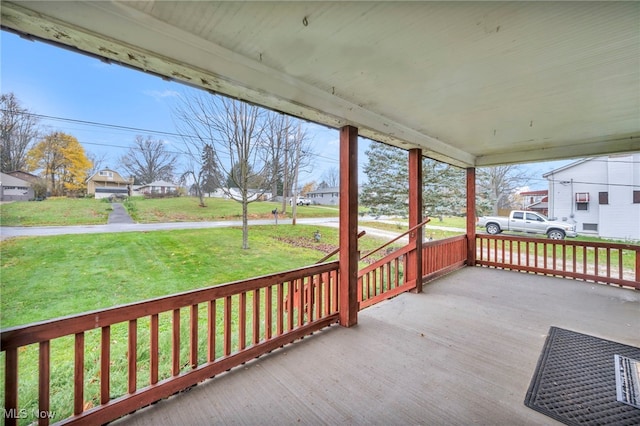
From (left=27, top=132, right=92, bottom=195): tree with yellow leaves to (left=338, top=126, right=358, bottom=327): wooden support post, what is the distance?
2445 millimetres

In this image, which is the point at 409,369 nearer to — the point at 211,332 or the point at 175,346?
the point at 211,332

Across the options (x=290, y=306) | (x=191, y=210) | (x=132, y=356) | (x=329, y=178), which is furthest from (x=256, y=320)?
(x=329, y=178)

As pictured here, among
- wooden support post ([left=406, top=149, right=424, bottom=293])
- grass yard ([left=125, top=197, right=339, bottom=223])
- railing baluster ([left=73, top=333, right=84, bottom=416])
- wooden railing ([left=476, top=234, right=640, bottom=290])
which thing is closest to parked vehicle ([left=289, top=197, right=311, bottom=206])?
grass yard ([left=125, top=197, right=339, bottom=223])

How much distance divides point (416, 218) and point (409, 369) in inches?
91.9

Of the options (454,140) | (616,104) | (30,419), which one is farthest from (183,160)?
(616,104)

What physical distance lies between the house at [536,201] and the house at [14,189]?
46.9 ft

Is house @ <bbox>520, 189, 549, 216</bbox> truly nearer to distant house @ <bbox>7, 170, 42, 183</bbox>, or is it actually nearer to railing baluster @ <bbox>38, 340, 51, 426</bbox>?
railing baluster @ <bbox>38, 340, 51, 426</bbox>

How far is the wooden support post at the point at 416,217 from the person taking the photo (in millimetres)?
3883

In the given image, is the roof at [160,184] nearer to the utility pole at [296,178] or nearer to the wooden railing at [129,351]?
the wooden railing at [129,351]

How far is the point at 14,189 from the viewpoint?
1732mm

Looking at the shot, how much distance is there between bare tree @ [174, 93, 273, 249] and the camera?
3512mm

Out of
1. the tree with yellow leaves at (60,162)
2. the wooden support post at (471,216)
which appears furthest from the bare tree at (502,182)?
the tree with yellow leaves at (60,162)

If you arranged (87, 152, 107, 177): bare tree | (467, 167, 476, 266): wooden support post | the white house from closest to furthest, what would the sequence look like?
(87, 152, 107, 177): bare tree < (467, 167, 476, 266): wooden support post < the white house

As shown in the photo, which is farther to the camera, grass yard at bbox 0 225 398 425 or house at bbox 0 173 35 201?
grass yard at bbox 0 225 398 425
